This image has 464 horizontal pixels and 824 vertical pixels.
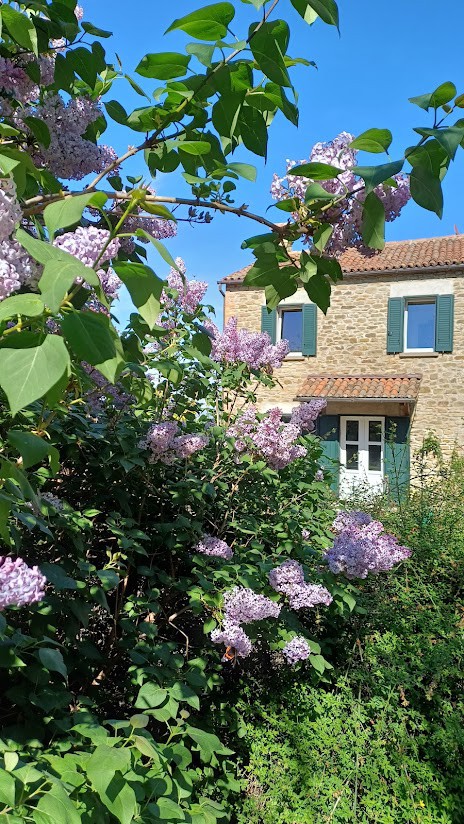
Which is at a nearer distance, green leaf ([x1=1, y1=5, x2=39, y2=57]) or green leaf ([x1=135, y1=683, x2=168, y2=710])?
green leaf ([x1=1, y1=5, x2=39, y2=57])

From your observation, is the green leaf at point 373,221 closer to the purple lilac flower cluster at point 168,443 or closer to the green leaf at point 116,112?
the green leaf at point 116,112

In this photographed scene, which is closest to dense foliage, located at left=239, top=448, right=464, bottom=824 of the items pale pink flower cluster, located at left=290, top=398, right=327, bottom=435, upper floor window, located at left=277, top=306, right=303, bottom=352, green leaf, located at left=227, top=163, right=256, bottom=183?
pale pink flower cluster, located at left=290, top=398, right=327, bottom=435

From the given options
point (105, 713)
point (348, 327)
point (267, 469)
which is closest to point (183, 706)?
point (105, 713)

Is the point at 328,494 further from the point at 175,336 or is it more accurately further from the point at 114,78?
the point at 114,78

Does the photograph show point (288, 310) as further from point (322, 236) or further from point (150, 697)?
point (322, 236)

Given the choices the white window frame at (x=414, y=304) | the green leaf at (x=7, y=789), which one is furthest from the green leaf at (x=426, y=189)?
the white window frame at (x=414, y=304)

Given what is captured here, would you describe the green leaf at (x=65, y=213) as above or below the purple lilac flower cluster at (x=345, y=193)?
below

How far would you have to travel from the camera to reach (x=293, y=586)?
2691mm

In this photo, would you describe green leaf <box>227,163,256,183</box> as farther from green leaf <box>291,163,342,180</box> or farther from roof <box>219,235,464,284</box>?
roof <box>219,235,464,284</box>

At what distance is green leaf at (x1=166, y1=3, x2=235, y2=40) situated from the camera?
108 cm

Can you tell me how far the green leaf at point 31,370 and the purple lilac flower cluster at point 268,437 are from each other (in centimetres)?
231

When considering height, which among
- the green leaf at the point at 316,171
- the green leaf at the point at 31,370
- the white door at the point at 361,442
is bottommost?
the white door at the point at 361,442

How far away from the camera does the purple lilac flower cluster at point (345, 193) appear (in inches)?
56.0

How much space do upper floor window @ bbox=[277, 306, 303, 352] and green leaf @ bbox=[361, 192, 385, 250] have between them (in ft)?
47.7
